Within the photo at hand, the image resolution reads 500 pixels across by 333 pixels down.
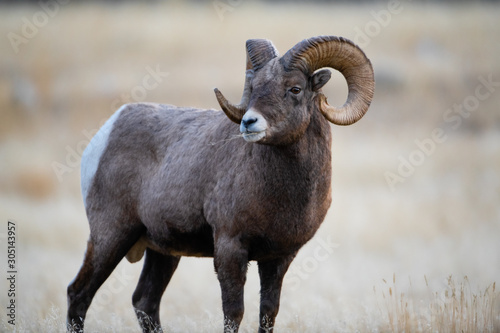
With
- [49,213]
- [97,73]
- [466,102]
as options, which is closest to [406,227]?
[466,102]

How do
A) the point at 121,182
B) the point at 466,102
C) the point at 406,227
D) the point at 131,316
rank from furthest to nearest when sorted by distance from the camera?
the point at 466,102, the point at 406,227, the point at 131,316, the point at 121,182

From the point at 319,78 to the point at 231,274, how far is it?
193 centimetres

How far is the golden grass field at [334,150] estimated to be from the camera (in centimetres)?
1278

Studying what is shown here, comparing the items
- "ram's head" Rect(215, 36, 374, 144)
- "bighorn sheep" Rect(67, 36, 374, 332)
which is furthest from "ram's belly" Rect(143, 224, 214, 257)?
"ram's head" Rect(215, 36, 374, 144)

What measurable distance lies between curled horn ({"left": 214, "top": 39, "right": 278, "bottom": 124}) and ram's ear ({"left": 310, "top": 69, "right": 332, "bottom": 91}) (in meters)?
0.44

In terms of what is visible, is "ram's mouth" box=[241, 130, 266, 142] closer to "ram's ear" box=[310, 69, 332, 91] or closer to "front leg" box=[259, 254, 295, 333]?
"ram's ear" box=[310, 69, 332, 91]

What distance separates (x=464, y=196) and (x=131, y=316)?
11.1 metres

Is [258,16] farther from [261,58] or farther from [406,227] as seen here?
[261,58]

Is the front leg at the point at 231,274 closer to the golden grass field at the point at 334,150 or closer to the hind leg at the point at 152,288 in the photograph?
the golden grass field at the point at 334,150

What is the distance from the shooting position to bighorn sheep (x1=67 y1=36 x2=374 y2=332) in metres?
6.98

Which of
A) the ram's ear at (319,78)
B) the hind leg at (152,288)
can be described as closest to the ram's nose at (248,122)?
the ram's ear at (319,78)

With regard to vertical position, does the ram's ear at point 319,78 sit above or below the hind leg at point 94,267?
above

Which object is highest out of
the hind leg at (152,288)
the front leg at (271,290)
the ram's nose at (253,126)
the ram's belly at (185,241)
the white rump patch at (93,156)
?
the ram's nose at (253,126)

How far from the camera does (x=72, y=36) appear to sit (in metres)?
27.1
